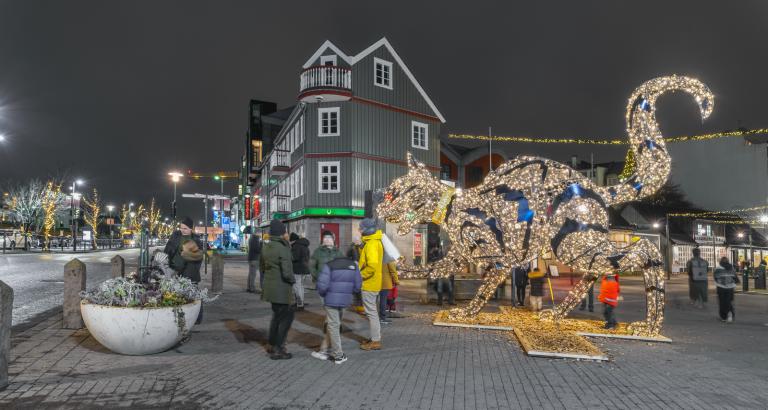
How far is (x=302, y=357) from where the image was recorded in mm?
7203

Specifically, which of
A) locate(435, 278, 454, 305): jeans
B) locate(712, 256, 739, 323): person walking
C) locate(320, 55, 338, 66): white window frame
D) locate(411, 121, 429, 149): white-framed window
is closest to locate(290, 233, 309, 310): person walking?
locate(435, 278, 454, 305): jeans

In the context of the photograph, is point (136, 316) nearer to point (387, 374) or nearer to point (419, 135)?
point (387, 374)

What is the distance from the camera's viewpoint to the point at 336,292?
7.02 m

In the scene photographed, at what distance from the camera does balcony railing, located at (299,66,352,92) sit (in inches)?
1056

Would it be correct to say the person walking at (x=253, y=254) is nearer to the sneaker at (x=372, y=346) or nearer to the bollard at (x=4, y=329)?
the sneaker at (x=372, y=346)

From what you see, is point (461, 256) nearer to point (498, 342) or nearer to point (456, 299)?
point (498, 342)

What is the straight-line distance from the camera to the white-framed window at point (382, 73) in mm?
28428

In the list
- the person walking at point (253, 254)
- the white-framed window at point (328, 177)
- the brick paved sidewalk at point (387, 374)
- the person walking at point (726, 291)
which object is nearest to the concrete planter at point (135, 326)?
the brick paved sidewalk at point (387, 374)

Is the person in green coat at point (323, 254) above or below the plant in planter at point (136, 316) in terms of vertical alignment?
above

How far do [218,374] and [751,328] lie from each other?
417 inches

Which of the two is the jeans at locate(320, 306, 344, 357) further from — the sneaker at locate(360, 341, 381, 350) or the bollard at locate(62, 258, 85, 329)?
the bollard at locate(62, 258, 85, 329)

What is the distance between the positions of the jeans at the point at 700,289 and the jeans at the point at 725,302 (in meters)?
3.01

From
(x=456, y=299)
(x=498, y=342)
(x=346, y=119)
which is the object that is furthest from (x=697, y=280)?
(x=346, y=119)

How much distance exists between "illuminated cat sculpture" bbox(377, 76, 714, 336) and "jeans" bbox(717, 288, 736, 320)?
3412mm
